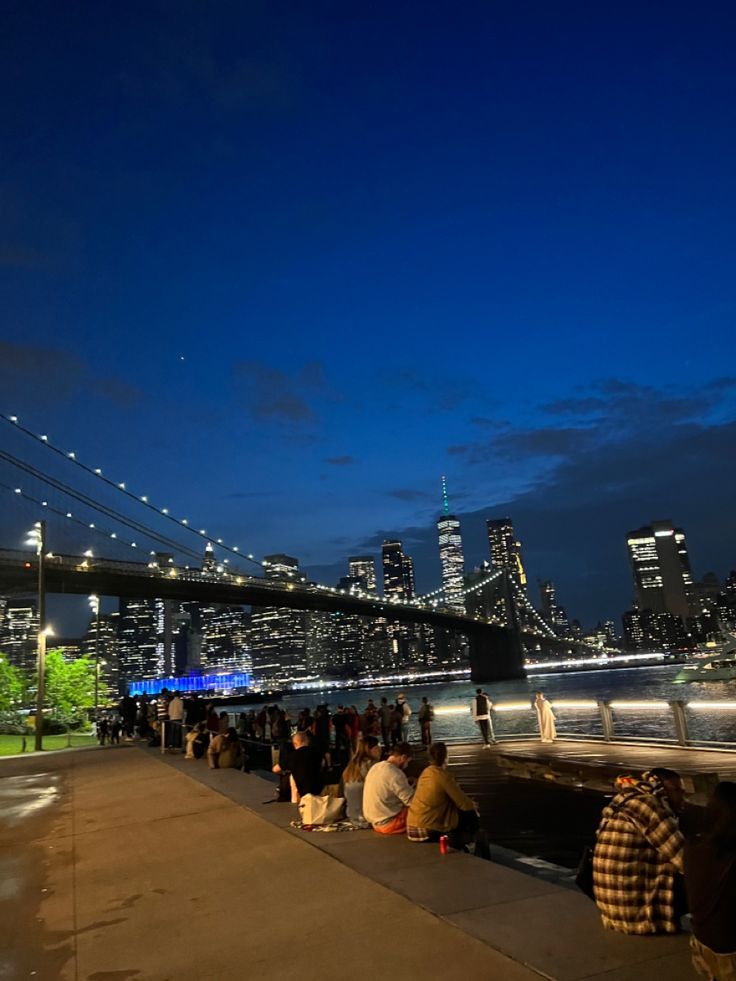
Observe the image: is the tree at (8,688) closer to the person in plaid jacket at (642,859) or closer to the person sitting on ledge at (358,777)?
the person sitting on ledge at (358,777)

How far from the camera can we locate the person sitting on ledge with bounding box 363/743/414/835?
709cm

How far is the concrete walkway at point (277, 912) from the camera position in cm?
403

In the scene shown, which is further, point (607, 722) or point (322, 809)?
point (607, 722)

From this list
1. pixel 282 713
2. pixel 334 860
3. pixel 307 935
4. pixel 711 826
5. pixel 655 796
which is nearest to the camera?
pixel 711 826

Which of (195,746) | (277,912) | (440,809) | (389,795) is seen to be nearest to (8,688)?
(195,746)

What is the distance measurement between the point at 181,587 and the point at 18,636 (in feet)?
110

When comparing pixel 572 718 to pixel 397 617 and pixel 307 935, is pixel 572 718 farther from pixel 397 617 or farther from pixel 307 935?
pixel 397 617

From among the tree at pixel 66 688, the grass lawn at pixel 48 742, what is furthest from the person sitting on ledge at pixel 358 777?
the tree at pixel 66 688

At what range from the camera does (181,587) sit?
2207 inches

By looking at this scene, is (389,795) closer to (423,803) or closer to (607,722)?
(423,803)

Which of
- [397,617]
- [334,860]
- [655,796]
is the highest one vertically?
[397,617]

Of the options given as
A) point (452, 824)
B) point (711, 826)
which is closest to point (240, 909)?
point (452, 824)

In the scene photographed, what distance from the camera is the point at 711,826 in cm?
316

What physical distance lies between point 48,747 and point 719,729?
77.3 feet
